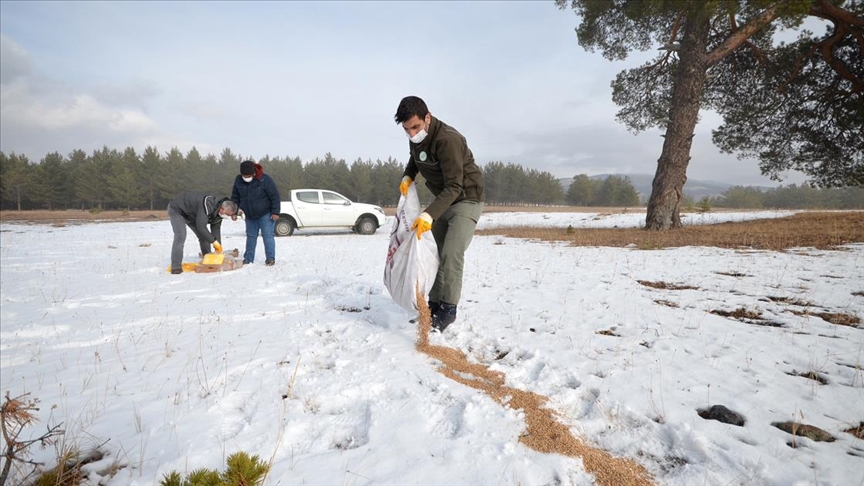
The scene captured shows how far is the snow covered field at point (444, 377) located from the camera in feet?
5.21

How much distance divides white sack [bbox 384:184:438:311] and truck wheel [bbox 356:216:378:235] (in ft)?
36.0

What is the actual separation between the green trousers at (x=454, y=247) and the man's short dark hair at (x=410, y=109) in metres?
0.87

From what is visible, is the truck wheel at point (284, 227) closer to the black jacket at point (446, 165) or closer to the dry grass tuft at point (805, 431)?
the black jacket at point (446, 165)

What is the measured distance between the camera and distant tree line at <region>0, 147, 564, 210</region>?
4831cm

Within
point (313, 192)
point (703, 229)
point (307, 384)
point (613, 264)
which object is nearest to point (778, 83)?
point (703, 229)

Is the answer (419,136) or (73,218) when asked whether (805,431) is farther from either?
(73,218)

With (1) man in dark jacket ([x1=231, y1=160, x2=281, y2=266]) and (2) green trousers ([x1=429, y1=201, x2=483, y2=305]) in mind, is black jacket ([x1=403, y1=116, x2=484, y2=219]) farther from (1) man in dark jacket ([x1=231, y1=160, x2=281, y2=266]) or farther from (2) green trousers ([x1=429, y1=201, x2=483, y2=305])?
(1) man in dark jacket ([x1=231, y1=160, x2=281, y2=266])

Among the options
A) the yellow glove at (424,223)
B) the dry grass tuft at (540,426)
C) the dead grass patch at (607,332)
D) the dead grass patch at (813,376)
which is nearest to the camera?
the dry grass tuft at (540,426)

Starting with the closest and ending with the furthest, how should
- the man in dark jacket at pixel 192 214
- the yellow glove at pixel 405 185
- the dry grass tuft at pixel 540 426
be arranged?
1. the dry grass tuft at pixel 540 426
2. the yellow glove at pixel 405 185
3. the man in dark jacket at pixel 192 214

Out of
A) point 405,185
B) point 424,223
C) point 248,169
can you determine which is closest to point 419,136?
point 405,185

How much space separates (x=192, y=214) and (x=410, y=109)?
5.18 m

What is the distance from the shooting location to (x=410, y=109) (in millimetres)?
2889

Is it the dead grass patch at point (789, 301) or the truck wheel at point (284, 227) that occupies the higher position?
the truck wheel at point (284, 227)

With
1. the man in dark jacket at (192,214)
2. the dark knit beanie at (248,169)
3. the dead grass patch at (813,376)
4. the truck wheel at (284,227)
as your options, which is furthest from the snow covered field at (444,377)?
the truck wheel at (284,227)
